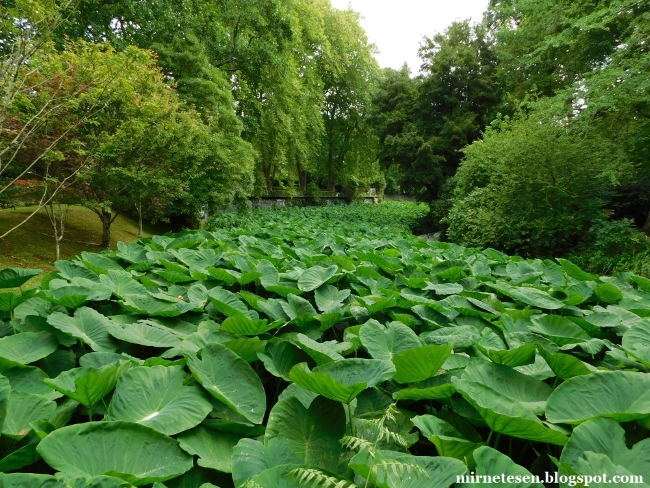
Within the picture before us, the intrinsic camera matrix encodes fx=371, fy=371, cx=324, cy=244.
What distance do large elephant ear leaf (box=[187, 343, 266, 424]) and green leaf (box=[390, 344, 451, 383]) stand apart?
0.50m

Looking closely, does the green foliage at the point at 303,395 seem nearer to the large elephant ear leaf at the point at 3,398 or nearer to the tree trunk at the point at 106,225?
the large elephant ear leaf at the point at 3,398

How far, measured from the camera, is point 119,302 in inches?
81.5

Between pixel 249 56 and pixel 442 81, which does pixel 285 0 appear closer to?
pixel 249 56

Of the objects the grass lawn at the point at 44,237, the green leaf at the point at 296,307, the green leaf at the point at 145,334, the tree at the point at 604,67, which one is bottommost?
the grass lawn at the point at 44,237

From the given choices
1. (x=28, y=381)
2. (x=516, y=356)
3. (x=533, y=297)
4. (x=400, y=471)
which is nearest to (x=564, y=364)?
(x=516, y=356)

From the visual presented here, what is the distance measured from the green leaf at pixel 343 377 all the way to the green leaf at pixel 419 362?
0.05 metres

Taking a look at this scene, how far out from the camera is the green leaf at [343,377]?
111cm

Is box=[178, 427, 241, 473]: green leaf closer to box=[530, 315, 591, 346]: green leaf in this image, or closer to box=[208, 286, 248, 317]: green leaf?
box=[208, 286, 248, 317]: green leaf

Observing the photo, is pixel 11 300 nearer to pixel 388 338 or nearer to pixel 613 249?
pixel 388 338

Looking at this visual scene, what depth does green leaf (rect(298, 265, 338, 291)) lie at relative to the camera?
261 cm

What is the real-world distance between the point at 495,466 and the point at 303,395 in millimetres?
613

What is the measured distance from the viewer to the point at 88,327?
1705 millimetres

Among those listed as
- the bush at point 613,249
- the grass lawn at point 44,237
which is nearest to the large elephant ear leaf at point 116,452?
the grass lawn at point 44,237

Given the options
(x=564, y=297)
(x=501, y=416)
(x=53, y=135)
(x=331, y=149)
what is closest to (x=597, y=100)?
(x=564, y=297)
